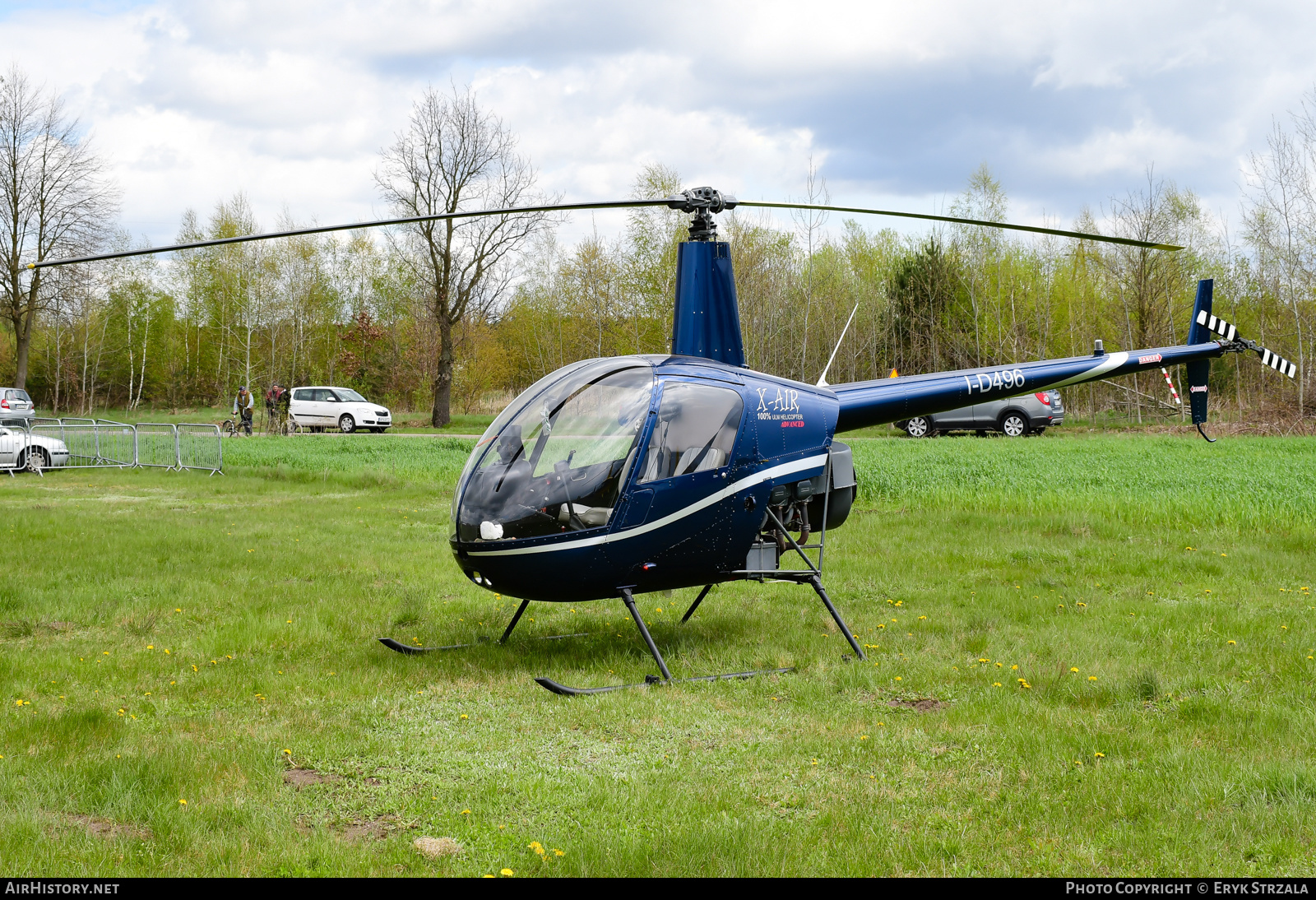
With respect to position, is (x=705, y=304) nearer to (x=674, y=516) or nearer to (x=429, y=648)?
(x=674, y=516)

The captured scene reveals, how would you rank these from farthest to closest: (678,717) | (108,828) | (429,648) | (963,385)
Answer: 1. (963,385)
2. (429,648)
3. (678,717)
4. (108,828)

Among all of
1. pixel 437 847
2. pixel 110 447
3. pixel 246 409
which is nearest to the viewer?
pixel 437 847

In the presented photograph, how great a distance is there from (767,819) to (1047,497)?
33.5 ft

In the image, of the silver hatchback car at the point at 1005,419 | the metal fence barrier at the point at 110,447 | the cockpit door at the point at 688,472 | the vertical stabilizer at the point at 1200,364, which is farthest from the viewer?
the silver hatchback car at the point at 1005,419

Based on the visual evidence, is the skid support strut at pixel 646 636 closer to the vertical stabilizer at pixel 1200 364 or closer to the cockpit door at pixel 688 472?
the cockpit door at pixel 688 472

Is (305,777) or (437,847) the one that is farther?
(305,777)

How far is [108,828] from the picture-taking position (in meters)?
3.76

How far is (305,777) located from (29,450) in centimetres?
1884

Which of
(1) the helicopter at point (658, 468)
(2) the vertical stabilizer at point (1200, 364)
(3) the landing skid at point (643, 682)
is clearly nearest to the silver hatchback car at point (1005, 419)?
(2) the vertical stabilizer at point (1200, 364)

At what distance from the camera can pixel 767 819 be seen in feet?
12.8

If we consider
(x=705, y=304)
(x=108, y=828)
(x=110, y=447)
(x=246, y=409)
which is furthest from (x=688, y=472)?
(x=246, y=409)

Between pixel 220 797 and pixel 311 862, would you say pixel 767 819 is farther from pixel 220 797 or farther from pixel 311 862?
pixel 220 797

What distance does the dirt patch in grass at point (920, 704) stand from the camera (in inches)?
213

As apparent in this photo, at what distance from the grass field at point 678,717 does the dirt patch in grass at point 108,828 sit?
A: 3 centimetres
